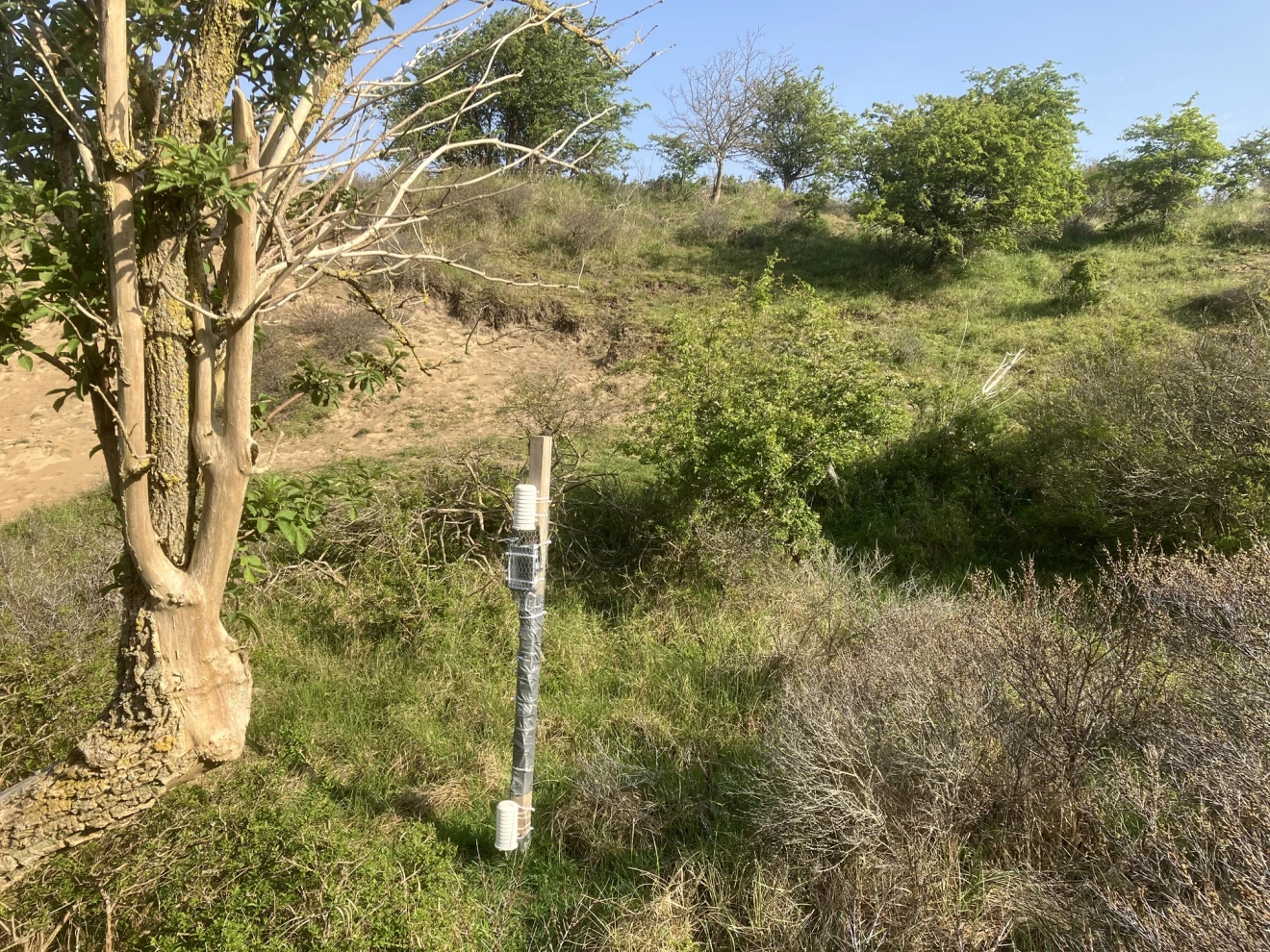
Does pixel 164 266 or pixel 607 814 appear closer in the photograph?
pixel 164 266

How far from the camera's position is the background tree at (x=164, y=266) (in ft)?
6.12

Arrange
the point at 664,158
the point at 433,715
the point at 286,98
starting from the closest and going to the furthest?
the point at 286,98
the point at 433,715
the point at 664,158

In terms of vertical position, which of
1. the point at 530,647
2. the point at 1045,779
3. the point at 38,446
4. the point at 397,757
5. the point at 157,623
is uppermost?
the point at 157,623

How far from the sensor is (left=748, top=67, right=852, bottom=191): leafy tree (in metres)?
22.1

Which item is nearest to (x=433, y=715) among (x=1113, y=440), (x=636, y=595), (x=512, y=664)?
(x=512, y=664)

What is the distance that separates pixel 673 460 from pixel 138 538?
16.7ft

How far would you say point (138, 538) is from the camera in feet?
6.81

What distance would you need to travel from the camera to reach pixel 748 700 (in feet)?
16.3

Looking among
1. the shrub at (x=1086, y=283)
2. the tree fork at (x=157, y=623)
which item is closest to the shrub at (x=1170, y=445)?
the shrub at (x=1086, y=283)

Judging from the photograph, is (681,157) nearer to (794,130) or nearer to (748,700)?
(794,130)

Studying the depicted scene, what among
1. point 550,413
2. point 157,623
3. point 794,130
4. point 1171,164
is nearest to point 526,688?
point 157,623

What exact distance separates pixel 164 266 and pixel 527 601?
194cm

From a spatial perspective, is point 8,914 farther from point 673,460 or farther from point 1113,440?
point 1113,440

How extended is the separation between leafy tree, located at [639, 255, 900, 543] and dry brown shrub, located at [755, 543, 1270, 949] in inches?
91.0
